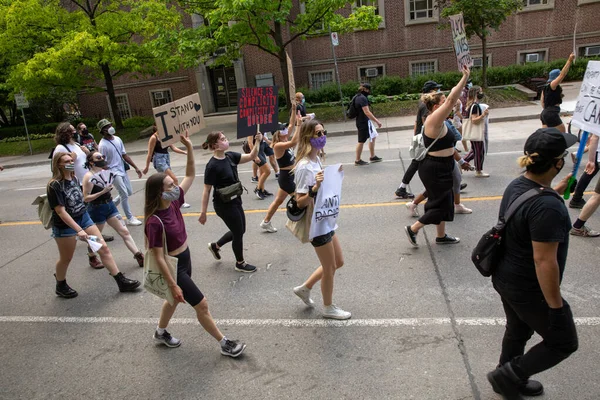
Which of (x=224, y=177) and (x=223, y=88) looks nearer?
(x=224, y=177)

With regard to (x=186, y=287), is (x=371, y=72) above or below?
above

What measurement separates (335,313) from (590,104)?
3.56m

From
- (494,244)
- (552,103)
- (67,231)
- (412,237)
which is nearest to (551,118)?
(552,103)

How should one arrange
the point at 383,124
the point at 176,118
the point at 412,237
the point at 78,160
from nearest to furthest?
1. the point at 176,118
2. the point at 412,237
3. the point at 78,160
4. the point at 383,124

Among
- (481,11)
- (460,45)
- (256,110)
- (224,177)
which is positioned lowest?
(224,177)

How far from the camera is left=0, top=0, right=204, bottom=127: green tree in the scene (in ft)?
55.6

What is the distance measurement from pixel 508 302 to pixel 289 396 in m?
1.66

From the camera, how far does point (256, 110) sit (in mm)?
5352

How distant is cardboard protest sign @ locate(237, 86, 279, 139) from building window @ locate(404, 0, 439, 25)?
68.9ft

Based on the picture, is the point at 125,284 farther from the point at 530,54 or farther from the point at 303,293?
the point at 530,54

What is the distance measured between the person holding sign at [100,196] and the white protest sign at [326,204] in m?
2.97

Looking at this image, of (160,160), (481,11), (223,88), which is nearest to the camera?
(160,160)

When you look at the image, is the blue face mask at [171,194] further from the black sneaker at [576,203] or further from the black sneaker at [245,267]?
the black sneaker at [576,203]

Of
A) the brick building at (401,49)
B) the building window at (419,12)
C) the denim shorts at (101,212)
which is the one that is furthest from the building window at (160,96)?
the denim shorts at (101,212)
